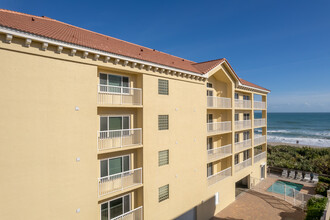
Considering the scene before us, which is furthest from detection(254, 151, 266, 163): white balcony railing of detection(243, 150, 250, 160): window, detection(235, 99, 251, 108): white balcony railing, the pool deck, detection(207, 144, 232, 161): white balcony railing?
detection(207, 144, 232, 161): white balcony railing

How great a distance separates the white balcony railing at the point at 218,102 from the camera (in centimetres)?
1810

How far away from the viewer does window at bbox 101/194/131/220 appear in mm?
11367

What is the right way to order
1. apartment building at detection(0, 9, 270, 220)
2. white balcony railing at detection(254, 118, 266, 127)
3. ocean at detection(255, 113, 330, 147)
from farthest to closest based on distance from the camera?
ocean at detection(255, 113, 330, 147), white balcony railing at detection(254, 118, 266, 127), apartment building at detection(0, 9, 270, 220)

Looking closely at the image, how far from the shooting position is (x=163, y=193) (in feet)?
44.4

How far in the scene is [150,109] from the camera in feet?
41.7

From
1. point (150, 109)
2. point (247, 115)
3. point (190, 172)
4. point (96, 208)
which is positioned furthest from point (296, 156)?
point (96, 208)

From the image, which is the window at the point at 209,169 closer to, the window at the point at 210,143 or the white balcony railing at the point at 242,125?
the window at the point at 210,143

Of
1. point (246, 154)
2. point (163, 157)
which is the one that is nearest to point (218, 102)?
point (163, 157)

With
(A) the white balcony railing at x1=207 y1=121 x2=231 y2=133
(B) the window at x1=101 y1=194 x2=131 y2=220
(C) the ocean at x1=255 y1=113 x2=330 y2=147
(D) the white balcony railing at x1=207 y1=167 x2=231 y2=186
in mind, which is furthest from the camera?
(C) the ocean at x1=255 y1=113 x2=330 y2=147

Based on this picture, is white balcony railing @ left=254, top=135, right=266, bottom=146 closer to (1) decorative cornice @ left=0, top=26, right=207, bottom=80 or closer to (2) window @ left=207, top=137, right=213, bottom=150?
(2) window @ left=207, top=137, right=213, bottom=150

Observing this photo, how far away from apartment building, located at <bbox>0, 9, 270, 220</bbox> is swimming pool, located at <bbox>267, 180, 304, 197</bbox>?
9.58 meters

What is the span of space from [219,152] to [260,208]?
6.91 metres

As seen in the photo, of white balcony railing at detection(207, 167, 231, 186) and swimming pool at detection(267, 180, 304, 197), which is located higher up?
white balcony railing at detection(207, 167, 231, 186)

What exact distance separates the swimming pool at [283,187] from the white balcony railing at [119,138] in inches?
787
